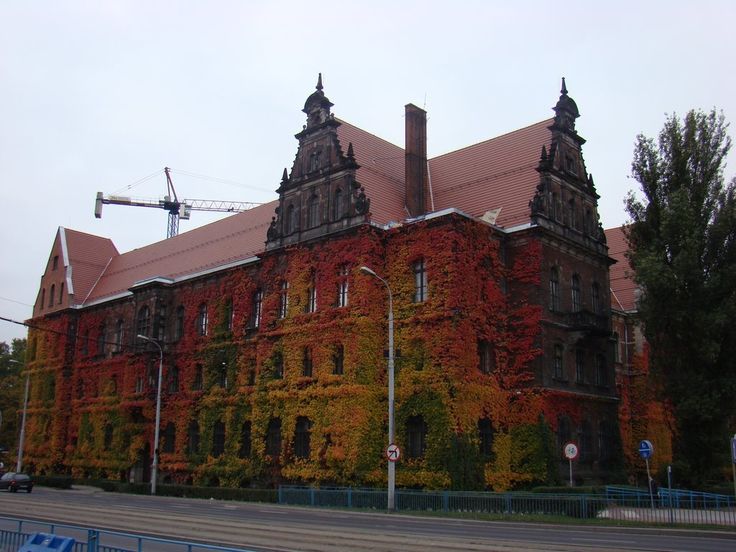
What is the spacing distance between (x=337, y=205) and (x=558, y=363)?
1570 centimetres

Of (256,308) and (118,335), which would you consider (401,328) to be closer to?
(256,308)

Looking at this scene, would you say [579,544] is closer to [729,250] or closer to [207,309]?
[729,250]

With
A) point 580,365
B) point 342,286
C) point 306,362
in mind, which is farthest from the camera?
point 306,362

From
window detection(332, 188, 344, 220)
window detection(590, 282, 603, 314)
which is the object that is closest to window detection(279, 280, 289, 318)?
window detection(332, 188, 344, 220)

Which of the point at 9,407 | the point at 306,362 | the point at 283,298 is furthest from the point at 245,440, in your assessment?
the point at 9,407

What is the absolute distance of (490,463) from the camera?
134 feet

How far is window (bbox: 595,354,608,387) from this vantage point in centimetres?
4797

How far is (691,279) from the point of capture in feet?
132

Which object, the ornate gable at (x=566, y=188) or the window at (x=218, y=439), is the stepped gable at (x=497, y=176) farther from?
the window at (x=218, y=439)

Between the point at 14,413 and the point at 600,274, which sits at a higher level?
the point at 600,274

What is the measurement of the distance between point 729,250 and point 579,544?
2616 cm

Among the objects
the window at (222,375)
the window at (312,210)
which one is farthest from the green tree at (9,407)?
the window at (312,210)

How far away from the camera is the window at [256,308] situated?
53.2m

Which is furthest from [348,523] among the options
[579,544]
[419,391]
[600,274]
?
[600,274]
